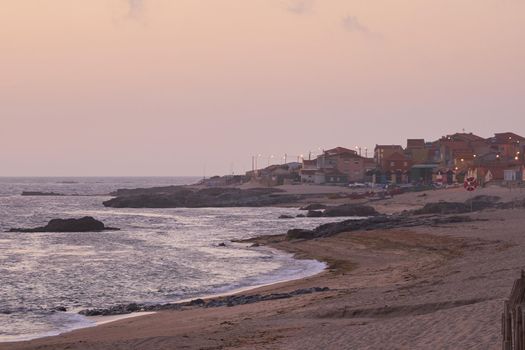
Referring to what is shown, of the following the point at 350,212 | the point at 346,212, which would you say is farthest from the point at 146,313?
the point at 350,212

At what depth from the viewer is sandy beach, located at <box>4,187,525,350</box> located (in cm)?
1593

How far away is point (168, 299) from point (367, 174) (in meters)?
117

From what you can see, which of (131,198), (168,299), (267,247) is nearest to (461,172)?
(131,198)

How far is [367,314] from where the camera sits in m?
19.4

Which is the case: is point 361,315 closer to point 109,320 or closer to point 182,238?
point 109,320

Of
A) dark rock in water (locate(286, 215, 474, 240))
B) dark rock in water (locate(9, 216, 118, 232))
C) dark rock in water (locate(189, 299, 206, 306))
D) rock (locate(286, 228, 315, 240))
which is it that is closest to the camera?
dark rock in water (locate(189, 299, 206, 306))

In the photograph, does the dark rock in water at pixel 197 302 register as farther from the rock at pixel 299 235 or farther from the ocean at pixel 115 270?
the rock at pixel 299 235

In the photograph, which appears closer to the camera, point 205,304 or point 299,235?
point 205,304

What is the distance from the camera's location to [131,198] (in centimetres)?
11575

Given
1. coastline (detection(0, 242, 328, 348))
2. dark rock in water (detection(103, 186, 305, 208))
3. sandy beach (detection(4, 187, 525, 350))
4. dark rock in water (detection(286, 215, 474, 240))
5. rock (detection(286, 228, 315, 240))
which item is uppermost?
dark rock in water (detection(103, 186, 305, 208))

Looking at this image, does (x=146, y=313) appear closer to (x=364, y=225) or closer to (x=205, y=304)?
(x=205, y=304)

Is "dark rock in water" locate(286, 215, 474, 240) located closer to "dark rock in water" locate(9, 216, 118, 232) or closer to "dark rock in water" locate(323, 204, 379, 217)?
"dark rock in water" locate(9, 216, 118, 232)

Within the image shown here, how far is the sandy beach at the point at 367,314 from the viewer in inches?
627

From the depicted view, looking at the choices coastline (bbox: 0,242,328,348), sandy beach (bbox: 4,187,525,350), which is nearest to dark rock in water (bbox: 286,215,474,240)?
coastline (bbox: 0,242,328,348)
